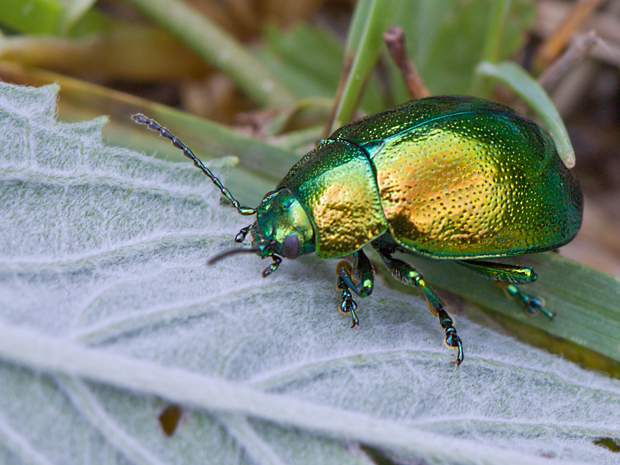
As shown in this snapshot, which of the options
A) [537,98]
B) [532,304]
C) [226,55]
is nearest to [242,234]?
[532,304]

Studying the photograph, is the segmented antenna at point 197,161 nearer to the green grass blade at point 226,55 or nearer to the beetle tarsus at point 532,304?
the beetle tarsus at point 532,304

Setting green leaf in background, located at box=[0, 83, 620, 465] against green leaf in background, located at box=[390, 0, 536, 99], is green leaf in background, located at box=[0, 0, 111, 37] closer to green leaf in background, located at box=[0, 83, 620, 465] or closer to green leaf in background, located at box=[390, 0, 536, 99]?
green leaf in background, located at box=[0, 83, 620, 465]

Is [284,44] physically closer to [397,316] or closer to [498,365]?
[397,316]

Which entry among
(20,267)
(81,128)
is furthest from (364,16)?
(20,267)

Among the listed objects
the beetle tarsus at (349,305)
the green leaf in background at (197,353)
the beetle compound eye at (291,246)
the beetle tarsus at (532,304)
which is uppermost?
the beetle tarsus at (532,304)

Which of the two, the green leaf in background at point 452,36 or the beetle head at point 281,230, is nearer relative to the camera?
the beetle head at point 281,230

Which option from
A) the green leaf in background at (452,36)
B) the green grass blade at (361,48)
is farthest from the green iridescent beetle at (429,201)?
the green leaf in background at (452,36)

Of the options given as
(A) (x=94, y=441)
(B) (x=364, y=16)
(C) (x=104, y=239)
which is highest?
(B) (x=364, y=16)
